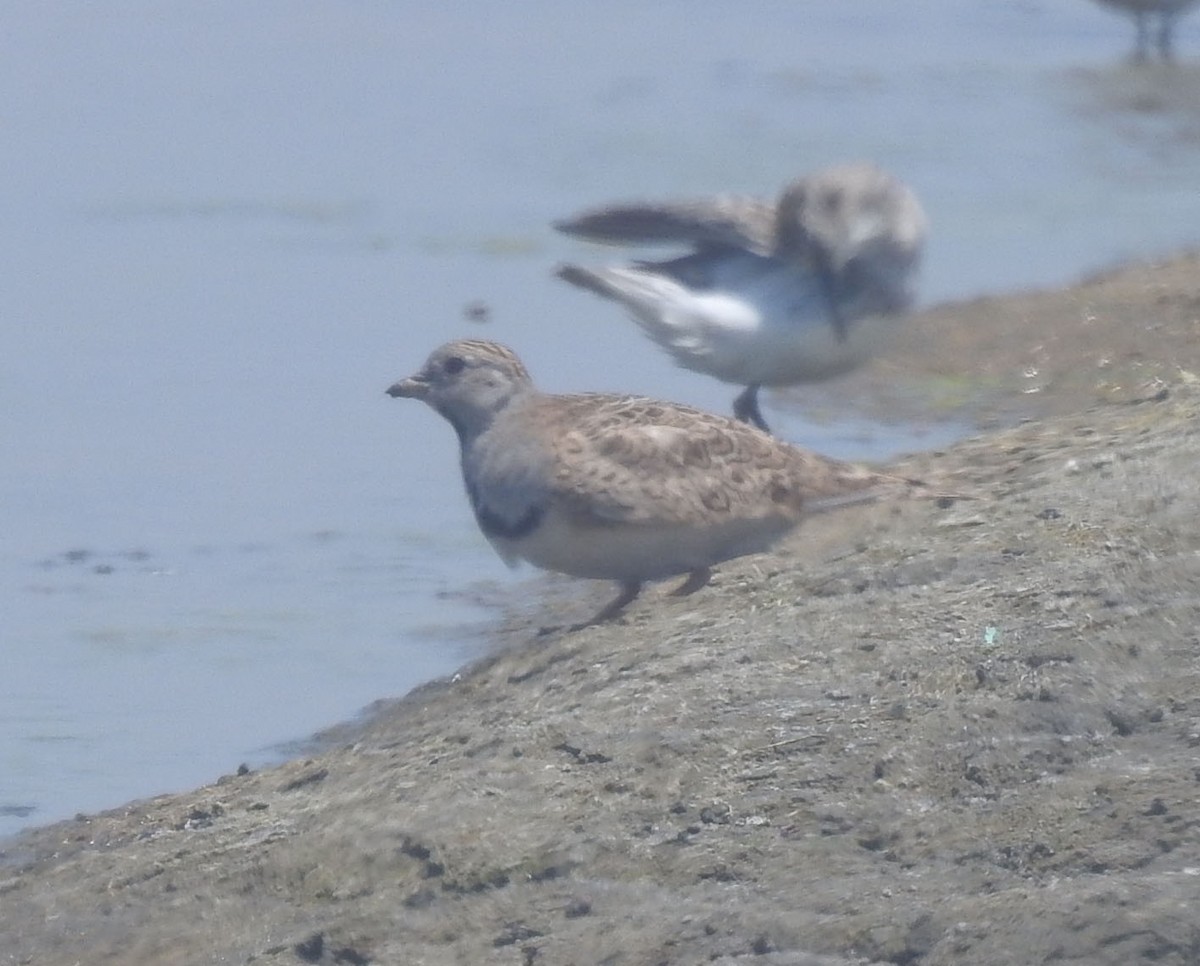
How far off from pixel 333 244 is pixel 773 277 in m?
6.07

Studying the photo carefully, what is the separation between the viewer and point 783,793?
505 cm

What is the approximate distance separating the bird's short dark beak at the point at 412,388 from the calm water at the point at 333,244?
3.39ft

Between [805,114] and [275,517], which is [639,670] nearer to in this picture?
[275,517]

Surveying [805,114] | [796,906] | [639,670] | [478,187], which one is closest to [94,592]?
[639,670]

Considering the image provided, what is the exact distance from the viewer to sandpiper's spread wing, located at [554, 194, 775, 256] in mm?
8852

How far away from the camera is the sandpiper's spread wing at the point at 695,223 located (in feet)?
29.0

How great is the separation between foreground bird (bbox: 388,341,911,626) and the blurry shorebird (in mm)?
14249

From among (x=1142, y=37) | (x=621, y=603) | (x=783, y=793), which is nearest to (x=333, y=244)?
(x=621, y=603)

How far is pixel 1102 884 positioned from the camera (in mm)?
4461

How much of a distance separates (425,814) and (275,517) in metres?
4.46

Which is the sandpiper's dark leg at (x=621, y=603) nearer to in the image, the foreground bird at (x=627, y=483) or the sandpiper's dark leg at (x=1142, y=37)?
the foreground bird at (x=627, y=483)

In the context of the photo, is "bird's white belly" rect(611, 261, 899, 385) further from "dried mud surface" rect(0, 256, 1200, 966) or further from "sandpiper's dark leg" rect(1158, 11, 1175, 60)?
"sandpiper's dark leg" rect(1158, 11, 1175, 60)

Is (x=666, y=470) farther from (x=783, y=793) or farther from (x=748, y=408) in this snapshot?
(x=748, y=408)

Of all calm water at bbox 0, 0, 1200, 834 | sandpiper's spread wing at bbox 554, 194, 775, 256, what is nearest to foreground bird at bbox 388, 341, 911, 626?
calm water at bbox 0, 0, 1200, 834
